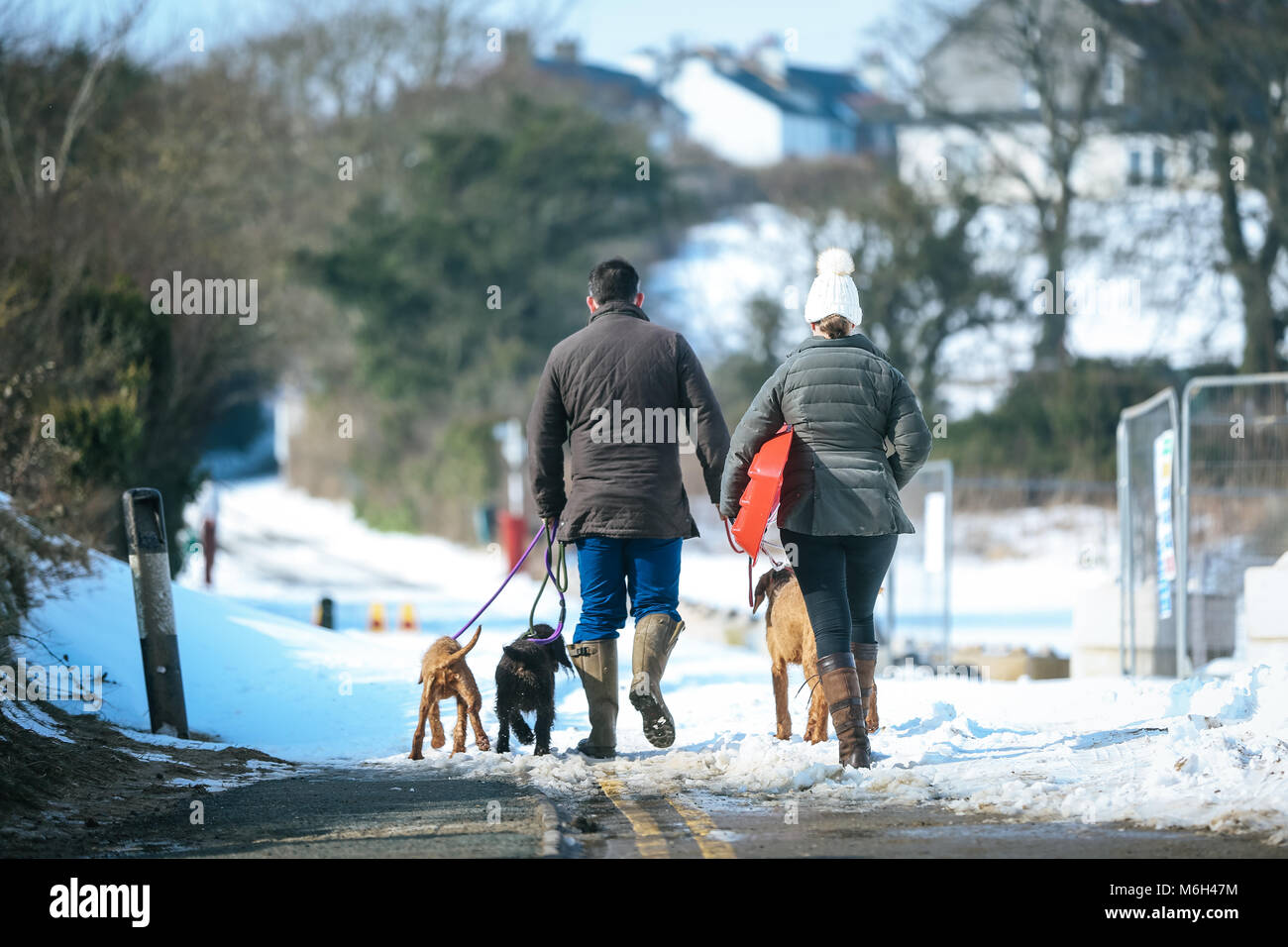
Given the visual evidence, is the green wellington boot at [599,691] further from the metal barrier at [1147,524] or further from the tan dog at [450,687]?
the metal barrier at [1147,524]

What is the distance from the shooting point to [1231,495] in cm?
1323

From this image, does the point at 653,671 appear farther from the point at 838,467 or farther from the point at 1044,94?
the point at 1044,94

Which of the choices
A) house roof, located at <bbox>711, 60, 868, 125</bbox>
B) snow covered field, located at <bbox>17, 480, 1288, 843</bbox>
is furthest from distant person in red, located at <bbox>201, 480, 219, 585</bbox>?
house roof, located at <bbox>711, 60, 868, 125</bbox>

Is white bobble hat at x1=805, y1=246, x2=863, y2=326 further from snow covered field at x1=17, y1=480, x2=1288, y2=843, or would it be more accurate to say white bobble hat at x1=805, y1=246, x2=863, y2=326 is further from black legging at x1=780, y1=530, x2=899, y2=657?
snow covered field at x1=17, y1=480, x2=1288, y2=843

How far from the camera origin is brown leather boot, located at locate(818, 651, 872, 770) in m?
6.84

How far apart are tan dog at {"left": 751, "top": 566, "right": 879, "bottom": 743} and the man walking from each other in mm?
448

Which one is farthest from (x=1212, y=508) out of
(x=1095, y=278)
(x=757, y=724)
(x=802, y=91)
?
(x=802, y=91)

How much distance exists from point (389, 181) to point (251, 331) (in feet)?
69.5

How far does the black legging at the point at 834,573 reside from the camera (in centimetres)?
695

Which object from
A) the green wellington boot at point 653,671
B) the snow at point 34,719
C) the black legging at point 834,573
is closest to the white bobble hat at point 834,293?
the black legging at point 834,573

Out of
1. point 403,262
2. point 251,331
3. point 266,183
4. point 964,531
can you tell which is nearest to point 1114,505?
point 964,531

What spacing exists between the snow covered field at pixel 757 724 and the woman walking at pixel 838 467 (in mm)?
520

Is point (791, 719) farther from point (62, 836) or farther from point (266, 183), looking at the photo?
point (266, 183)

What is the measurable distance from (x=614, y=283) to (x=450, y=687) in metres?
2.01
